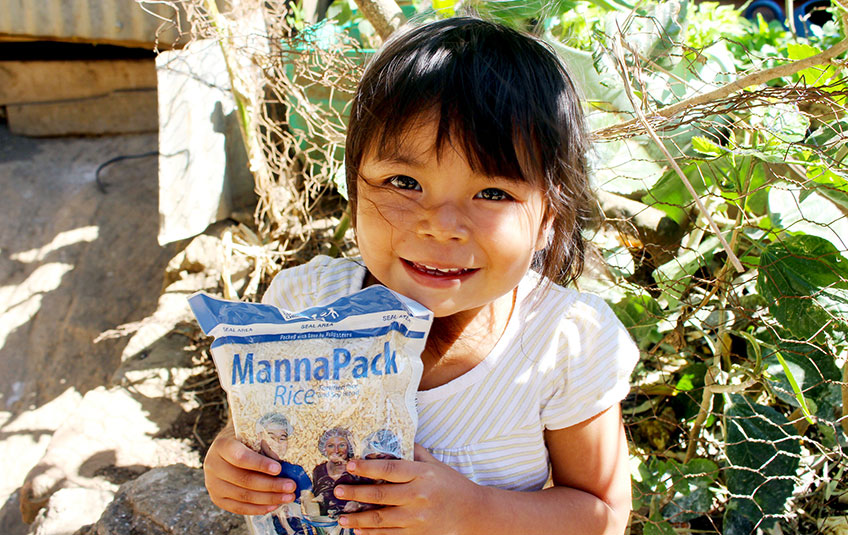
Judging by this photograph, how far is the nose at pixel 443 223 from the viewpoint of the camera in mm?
767

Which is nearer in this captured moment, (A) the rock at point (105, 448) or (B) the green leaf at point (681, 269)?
(B) the green leaf at point (681, 269)

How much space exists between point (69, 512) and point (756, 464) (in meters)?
1.27

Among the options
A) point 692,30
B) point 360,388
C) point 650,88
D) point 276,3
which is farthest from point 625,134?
A: point 276,3

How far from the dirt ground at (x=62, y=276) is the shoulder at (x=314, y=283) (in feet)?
4.08

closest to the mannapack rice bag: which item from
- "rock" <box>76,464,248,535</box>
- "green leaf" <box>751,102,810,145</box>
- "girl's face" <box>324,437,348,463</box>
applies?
"girl's face" <box>324,437,348,463</box>

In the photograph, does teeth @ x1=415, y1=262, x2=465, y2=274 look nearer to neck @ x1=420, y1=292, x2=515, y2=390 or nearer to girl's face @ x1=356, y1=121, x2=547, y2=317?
girl's face @ x1=356, y1=121, x2=547, y2=317

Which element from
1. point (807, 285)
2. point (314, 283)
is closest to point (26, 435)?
point (314, 283)

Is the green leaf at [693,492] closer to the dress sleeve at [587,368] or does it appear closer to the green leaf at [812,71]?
the dress sleeve at [587,368]

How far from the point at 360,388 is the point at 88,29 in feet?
Answer: 9.24

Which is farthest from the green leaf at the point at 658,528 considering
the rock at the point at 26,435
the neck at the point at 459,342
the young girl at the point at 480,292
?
the rock at the point at 26,435

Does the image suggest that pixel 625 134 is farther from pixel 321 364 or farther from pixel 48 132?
pixel 48 132

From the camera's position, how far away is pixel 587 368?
92cm

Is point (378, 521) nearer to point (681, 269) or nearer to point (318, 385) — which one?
point (318, 385)

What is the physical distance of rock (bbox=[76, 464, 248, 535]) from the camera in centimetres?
117
